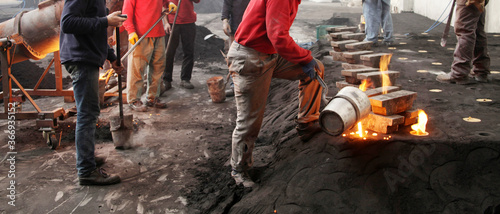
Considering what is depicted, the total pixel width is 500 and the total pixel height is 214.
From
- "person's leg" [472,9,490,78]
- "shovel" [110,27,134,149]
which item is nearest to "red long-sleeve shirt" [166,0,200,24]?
"shovel" [110,27,134,149]

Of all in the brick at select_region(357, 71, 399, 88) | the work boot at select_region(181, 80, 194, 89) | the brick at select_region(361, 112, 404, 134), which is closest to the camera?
the brick at select_region(361, 112, 404, 134)

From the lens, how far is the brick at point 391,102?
11.0 feet

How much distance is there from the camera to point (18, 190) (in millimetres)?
3562

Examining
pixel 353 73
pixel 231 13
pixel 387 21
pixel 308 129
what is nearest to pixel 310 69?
pixel 308 129

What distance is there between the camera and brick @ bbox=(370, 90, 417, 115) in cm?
Answer: 334

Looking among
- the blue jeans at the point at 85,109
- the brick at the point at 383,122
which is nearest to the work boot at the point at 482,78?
the brick at the point at 383,122

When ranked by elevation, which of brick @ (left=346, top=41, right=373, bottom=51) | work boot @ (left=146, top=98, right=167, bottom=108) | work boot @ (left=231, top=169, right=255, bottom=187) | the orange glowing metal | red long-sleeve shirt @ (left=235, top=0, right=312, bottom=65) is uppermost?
red long-sleeve shirt @ (left=235, top=0, right=312, bottom=65)

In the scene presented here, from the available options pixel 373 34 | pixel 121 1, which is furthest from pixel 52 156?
pixel 373 34

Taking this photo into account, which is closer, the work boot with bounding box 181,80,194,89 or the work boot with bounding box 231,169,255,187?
the work boot with bounding box 231,169,255,187

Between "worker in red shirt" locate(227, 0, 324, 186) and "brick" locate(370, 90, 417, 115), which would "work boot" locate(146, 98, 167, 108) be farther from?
"brick" locate(370, 90, 417, 115)

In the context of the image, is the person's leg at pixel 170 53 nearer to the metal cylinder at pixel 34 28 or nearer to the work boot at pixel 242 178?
the metal cylinder at pixel 34 28

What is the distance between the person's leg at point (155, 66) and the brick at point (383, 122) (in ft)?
12.1

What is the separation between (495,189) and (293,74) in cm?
177

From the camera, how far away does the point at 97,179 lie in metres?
3.66
